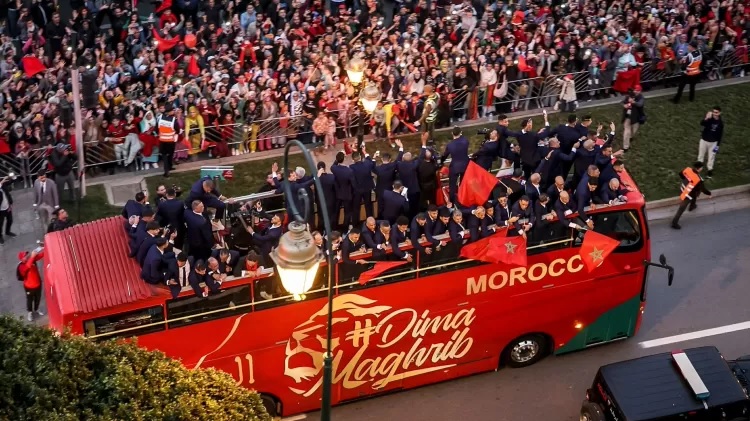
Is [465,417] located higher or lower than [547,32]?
lower

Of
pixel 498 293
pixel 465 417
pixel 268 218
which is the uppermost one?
pixel 268 218

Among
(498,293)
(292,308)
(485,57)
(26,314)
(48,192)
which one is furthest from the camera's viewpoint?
(485,57)

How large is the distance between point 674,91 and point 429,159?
12218 millimetres

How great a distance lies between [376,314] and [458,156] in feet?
11.7

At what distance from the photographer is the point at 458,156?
18.8 meters

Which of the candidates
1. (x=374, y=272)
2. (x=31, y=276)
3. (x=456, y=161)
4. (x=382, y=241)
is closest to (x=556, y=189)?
(x=456, y=161)

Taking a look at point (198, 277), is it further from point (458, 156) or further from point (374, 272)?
point (458, 156)

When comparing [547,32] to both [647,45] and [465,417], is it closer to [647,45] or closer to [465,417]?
[647,45]

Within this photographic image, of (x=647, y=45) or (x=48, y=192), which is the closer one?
(x=48, y=192)

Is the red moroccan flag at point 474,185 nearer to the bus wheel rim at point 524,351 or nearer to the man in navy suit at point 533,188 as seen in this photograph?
the man in navy suit at point 533,188

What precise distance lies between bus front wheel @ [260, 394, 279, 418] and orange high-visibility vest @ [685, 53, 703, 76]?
15.4m

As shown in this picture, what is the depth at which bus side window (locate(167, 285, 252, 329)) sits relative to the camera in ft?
51.0

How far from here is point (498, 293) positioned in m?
17.4

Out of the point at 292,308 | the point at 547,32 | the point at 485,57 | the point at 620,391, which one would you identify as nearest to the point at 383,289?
the point at 292,308
